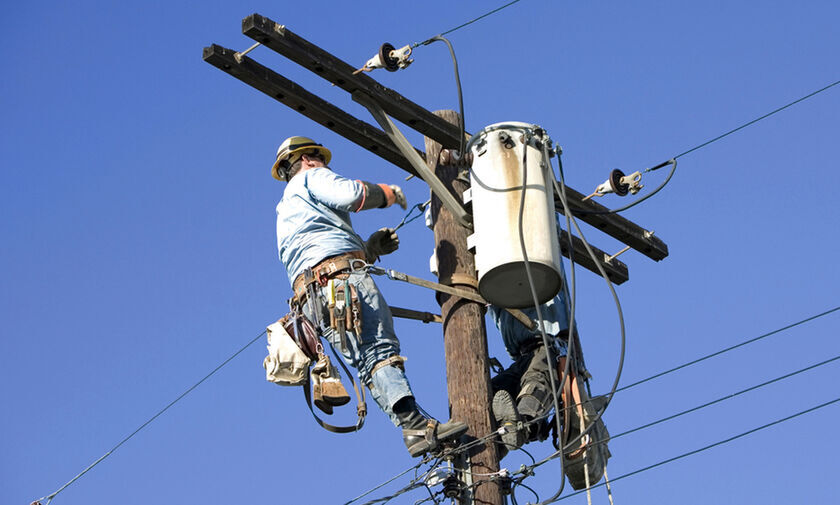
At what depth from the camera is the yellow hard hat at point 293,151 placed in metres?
9.98

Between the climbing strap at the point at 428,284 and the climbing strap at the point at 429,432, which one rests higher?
the climbing strap at the point at 428,284

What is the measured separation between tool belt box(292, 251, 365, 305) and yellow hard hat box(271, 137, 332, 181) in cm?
92

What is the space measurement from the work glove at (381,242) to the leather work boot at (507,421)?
1470 millimetres

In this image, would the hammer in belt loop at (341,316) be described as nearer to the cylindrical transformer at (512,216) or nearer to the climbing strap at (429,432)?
the climbing strap at (429,432)

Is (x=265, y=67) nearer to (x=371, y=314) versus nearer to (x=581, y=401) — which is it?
(x=371, y=314)

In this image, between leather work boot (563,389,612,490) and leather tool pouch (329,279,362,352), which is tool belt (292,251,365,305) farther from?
leather work boot (563,389,612,490)

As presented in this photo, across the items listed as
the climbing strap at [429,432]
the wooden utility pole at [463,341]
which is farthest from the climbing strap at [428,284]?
the climbing strap at [429,432]

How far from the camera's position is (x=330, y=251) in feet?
30.8

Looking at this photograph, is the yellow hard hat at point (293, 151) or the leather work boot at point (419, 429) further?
the yellow hard hat at point (293, 151)

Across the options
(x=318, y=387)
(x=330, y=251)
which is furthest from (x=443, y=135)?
(x=318, y=387)

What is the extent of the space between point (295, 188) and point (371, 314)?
3.63 ft

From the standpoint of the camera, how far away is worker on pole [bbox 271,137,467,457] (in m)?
8.91

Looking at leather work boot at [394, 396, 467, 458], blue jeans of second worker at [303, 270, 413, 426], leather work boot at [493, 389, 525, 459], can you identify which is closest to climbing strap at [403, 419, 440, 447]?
leather work boot at [394, 396, 467, 458]

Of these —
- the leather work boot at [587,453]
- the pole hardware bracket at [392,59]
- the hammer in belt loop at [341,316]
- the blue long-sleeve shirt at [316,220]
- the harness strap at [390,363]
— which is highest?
the pole hardware bracket at [392,59]
